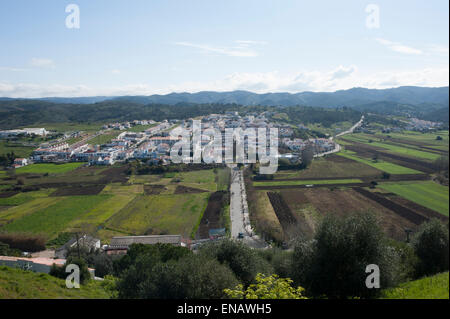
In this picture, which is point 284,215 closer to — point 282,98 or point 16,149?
point 16,149

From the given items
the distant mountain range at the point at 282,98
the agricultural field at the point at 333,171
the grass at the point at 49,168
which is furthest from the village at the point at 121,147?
the distant mountain range at the point at 282,98

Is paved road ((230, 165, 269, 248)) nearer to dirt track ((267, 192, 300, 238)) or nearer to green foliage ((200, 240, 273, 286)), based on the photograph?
dirt track ((267, 192, 300, 238))

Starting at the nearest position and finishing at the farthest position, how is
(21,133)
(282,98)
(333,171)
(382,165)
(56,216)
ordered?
(56,216)
(382,165)
(333,171)
(21,133)
(282,98)

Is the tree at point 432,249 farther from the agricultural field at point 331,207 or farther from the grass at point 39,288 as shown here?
the grass at point 39,288

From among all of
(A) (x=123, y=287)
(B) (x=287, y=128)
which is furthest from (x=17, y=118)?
(A) (x=123, y=287)

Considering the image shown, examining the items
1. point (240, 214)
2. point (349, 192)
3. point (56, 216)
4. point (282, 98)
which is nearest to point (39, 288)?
point (56, 216)
